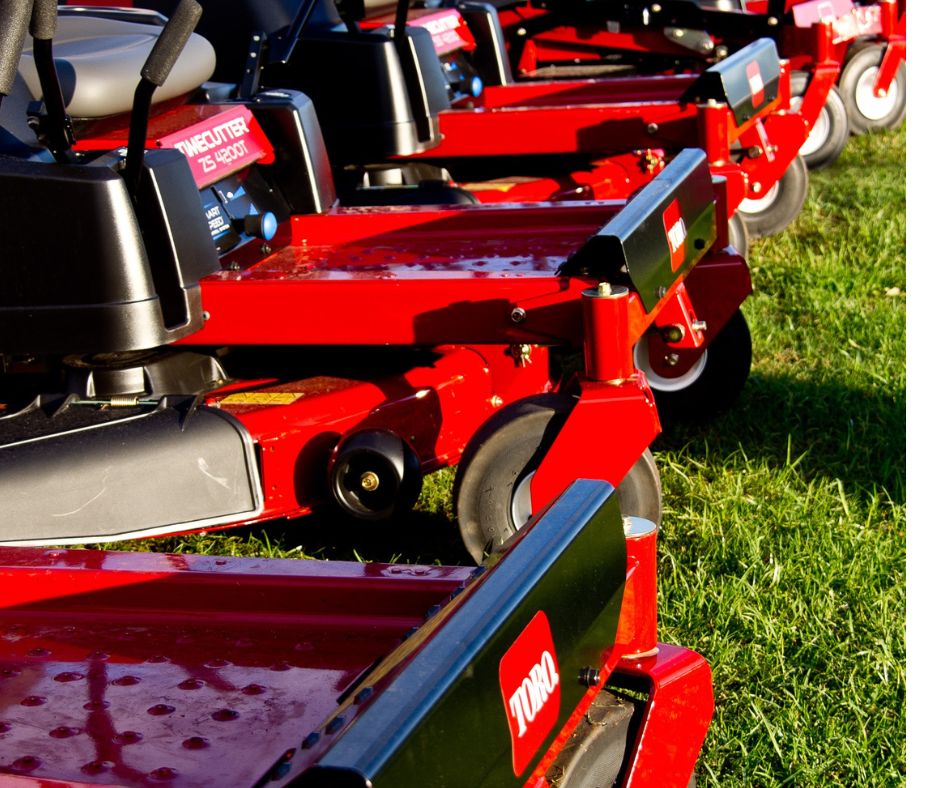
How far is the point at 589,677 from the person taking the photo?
1.41 metres

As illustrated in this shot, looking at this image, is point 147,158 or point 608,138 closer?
point 147,158

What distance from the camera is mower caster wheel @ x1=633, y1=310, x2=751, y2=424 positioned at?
3.66 m

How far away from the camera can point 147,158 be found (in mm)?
2721

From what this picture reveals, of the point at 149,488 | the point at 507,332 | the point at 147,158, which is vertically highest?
the point at 147,158

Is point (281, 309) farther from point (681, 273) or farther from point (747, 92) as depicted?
point (747, 92)

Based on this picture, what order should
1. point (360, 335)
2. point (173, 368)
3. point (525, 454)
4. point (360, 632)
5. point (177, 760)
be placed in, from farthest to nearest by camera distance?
point (173, 368)
point (360, 335)
point (525, 454)
point (360, 632)
point (177, 760)

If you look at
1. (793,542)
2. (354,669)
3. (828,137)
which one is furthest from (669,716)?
(828,137)

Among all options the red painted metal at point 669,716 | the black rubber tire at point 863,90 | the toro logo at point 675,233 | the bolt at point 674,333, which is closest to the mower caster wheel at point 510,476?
the toro logo at point 675,233

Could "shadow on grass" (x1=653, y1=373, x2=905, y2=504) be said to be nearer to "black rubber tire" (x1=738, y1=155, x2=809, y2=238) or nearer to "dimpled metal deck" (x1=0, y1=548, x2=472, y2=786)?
"black rubber tire" (x1=738, y1=155, x2=809, y2=238)

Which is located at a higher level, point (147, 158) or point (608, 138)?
point (147, 158)

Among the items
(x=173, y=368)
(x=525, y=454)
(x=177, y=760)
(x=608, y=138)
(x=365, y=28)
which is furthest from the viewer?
(x=608, y=138)

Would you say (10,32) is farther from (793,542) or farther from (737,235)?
(737,235)

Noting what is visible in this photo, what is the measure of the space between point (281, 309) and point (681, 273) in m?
0.82

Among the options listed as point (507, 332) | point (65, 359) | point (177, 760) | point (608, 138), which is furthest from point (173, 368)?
point (608, 138)
